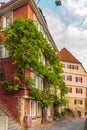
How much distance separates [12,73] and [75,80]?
144 feet

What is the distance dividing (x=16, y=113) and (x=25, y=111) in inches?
37.5

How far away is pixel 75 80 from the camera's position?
73.3 metres

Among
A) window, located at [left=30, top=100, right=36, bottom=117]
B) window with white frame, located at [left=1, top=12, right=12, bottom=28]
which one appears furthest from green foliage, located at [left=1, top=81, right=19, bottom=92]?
window with white frame, located at [left=1, top=12, right=12, bottom=28]

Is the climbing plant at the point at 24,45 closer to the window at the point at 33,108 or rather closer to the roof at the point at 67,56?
the window at the point at 33,108

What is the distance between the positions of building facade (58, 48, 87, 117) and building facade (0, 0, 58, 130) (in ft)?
123

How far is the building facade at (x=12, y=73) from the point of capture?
95.2 ft

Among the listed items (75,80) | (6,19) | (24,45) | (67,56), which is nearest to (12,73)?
(24,45)

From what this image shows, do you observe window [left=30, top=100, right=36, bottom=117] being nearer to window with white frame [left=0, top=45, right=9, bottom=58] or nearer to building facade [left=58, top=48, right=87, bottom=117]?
window with white frame [left=0, top=45, right=9, bottom=58]

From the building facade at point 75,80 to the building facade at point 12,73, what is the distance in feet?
123

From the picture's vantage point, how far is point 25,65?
2928 centimetres

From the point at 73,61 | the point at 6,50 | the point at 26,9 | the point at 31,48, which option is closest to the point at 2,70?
the point at 6,50

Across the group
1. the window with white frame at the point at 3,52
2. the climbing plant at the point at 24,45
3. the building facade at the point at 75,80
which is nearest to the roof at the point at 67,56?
the building facade at the point at 75,80

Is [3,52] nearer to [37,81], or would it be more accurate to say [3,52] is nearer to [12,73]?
[12,73]

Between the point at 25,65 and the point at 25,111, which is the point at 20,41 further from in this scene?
the point at 25,111
